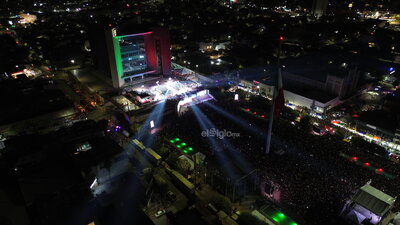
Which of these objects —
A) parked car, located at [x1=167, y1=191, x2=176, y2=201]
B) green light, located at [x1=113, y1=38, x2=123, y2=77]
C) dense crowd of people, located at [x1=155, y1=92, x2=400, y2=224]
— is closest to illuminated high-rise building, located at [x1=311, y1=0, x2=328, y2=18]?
green light, located at [x1=113, y1=38, x2=123, y2=77]

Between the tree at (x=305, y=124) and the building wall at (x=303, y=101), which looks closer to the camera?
the tree at (x=305, y=124)

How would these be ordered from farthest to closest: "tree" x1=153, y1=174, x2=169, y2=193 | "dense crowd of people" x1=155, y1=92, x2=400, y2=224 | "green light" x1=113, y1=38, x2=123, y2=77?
"green light" x1=113, y1=38, x2=123, y2=77, "tree" x1=153, y1=174, x2=169, y2=193, "dense crowd of people" x1=155, y1=92, x2=400, y2=224

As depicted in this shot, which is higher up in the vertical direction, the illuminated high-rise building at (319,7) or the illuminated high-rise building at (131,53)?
the illuminated high-rise building at (319,7)

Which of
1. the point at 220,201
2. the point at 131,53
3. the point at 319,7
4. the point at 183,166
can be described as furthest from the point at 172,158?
the point at 319,7

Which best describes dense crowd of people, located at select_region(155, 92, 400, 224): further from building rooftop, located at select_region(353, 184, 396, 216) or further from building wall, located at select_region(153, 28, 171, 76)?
building wall, located at select_region(153, 28, 171, 76)

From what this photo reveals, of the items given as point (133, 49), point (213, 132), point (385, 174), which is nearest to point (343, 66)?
point (385, 174)

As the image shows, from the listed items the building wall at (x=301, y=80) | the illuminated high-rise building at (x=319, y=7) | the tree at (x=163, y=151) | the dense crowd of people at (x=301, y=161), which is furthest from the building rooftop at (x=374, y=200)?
the illuminated high-rise building at (x=319, y=7)

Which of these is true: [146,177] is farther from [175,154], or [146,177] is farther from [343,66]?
[343,66]

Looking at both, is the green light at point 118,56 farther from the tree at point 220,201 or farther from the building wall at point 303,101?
the tree at point 220,201
